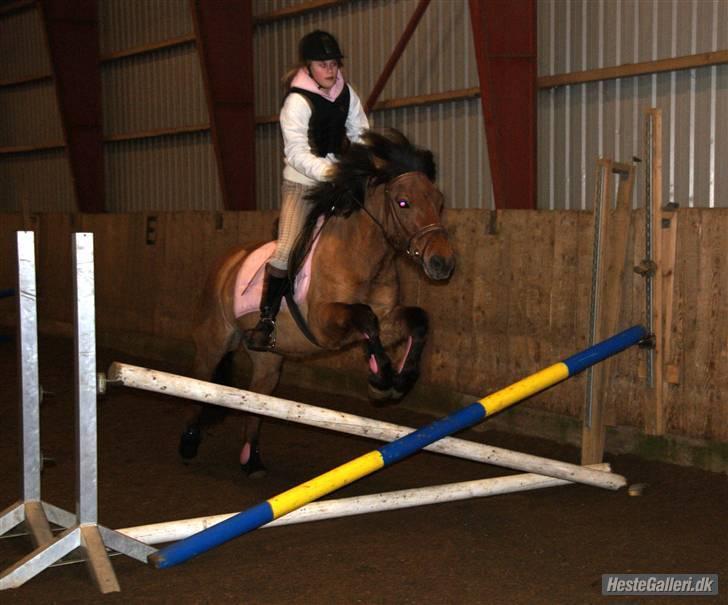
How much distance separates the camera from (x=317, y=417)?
4.81m

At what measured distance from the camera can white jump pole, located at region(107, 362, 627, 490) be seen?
168 inches

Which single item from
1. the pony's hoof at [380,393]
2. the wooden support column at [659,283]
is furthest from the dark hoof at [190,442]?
the wooden support column at [659,283]

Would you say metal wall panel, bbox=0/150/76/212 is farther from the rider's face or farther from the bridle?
the bridle

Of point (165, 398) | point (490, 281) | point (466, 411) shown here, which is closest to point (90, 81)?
point (165, 398)

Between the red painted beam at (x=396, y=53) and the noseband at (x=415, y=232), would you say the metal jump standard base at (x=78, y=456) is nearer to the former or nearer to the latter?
the noseband at (x=415, y=232)

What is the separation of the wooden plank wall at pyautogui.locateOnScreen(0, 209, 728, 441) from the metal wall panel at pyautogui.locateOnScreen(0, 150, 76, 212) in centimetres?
668

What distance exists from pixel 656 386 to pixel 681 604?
Answer: 234 cm

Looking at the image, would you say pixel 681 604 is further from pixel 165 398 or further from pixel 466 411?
pixel 165 398

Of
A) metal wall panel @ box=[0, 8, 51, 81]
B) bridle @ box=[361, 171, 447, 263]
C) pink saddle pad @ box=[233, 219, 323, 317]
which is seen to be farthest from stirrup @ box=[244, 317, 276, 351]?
metal wall panel @ box=[0, 8, 51, 81]

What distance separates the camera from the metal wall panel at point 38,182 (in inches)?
712

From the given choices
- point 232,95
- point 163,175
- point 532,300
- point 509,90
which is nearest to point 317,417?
point 532,300

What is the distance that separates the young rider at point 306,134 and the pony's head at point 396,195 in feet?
0.41

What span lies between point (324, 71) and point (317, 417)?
196cm

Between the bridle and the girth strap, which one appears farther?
the girth strap
